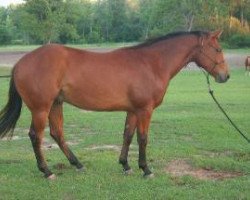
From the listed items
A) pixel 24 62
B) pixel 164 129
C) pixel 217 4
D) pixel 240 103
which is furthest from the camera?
pixel 217 4

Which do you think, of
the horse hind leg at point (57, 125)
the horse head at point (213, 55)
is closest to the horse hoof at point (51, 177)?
the horse hind leg at point (57, 125)

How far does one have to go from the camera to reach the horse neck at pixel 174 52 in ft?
23.3

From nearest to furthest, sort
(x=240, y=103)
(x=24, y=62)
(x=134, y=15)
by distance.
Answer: (x=24, y=62)
(x=240, y=103)
(x=134, y=15)

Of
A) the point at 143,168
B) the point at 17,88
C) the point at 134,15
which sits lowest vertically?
the point at 134,15

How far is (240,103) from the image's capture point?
16.7 meters

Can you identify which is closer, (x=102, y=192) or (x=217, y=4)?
(x=102, y=192)

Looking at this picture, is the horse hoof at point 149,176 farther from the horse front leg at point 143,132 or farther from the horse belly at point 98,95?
the horse belly at point 98,95

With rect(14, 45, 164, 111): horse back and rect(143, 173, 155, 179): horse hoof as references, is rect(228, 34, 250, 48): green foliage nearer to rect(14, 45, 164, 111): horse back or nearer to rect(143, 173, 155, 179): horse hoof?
rect(14, 45, 164, 111): horse back

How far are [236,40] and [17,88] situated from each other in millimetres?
55994

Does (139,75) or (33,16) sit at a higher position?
(139,75)

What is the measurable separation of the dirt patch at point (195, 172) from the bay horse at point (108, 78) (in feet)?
1.80

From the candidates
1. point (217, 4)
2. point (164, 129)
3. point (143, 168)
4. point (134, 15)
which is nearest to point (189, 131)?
point (164, 129)

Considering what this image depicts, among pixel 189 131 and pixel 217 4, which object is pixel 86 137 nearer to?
pixel 189 131

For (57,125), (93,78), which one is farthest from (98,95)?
(57,125)
